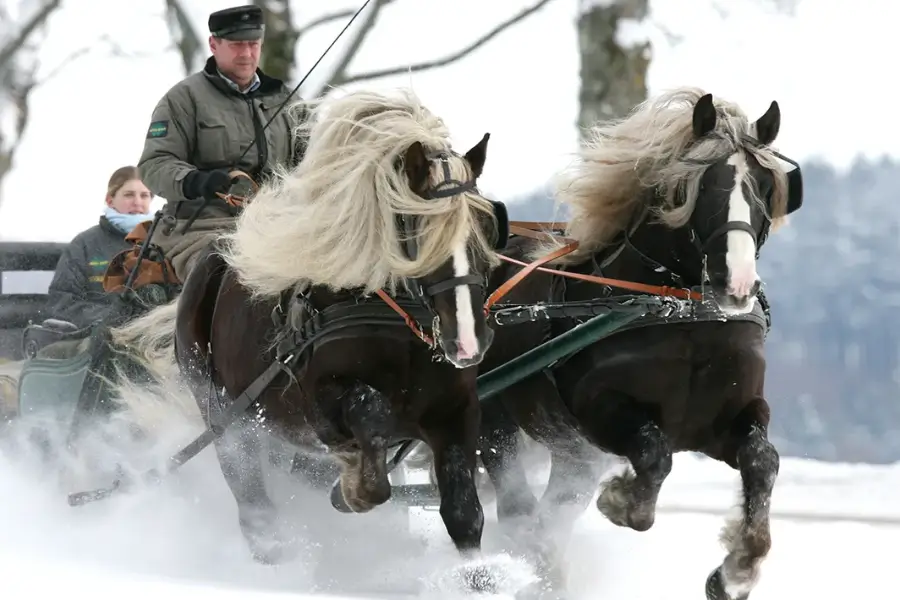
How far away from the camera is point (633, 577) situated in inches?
200

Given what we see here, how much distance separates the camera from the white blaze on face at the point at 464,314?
368 centimetres

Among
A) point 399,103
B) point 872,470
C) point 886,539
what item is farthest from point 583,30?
point 399,103

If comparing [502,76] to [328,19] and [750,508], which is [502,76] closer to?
[328,19]

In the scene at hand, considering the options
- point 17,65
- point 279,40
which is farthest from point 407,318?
point 17,65

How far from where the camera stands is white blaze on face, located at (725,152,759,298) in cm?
389

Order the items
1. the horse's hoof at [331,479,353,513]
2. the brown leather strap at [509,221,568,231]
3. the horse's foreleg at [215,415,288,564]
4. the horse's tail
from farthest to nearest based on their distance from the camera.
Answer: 1. the horse's tail
2. the brown leather strap at [509,221,568,231]
3. the horse's foreleg at [215,415,288,564]
4. the horse's hoof at [331,479,353,513]

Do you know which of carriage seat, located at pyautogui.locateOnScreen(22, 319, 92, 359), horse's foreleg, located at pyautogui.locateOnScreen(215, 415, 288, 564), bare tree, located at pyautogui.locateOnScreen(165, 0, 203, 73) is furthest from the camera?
bare tree, located at pyautogui.locateOnScreen(165, 0, 203, 73)

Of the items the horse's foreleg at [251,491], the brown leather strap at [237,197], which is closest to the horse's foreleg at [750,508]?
the horse's foreleg at [251,491]

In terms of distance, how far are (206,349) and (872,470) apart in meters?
4.07

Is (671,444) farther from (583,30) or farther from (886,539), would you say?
(583,30)

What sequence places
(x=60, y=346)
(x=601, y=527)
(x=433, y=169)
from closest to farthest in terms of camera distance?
1. (x=433, y=169)
2. (x=60, y=346)
3. (x=601, y=527)

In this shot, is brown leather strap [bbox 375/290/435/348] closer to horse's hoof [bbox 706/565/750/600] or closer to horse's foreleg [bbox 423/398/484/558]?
horse's foreleg [bbox 423/398/484/558]

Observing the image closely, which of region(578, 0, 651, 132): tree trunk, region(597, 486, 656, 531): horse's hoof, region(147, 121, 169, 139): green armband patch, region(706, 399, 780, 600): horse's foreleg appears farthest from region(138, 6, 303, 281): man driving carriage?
region(578, 0, 651, 132): tree trunk

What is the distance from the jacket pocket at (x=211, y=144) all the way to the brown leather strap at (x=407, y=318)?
1415 millimetres
